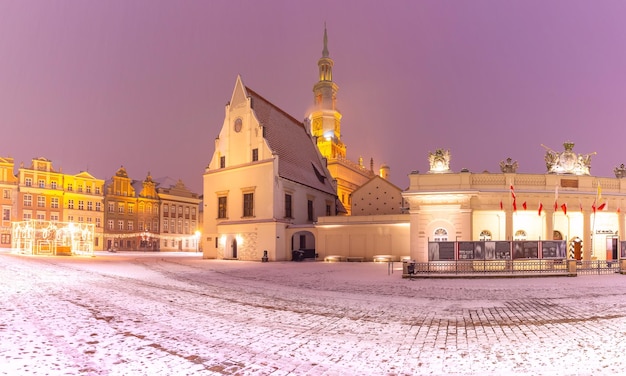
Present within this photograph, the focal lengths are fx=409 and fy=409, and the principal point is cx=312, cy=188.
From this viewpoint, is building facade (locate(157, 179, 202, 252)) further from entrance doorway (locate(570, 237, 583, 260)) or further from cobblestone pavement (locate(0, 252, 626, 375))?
cobblestone pavement (locate(0, 252, 626, 375))

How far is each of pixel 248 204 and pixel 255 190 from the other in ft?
6.33

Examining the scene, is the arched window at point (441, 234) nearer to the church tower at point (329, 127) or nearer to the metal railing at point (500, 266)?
the metal railing at point (500, 266)

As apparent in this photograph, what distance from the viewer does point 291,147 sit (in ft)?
162

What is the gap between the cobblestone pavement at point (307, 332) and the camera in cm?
655

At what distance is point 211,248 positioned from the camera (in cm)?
4569

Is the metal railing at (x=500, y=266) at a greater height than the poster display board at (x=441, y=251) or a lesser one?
lesser

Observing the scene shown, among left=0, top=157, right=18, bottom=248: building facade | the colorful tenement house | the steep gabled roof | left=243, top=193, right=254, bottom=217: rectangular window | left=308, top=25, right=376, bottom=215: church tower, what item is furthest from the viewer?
left=308, top=25, right=376, bottom=215: church tower

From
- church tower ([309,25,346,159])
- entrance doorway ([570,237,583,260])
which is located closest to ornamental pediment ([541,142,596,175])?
entrance doorway ([570,237,583,260])

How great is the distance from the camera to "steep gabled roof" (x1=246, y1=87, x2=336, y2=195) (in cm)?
4478

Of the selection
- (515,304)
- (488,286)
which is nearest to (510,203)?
(488,286)

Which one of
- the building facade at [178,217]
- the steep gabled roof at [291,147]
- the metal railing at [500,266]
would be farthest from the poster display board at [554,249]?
the building facade at [178,217]

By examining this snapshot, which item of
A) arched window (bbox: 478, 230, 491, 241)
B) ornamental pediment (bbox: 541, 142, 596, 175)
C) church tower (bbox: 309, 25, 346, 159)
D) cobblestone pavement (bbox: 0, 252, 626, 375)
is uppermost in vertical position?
church tower (bbox: 309, 25, 346, 159)

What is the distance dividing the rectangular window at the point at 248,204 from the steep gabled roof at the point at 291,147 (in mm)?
4237

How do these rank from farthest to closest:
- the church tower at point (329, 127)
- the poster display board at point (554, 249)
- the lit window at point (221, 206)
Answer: the church tower at point (329, 127), the lit window at point (221, 206), the poster display board at point (554, 249)
